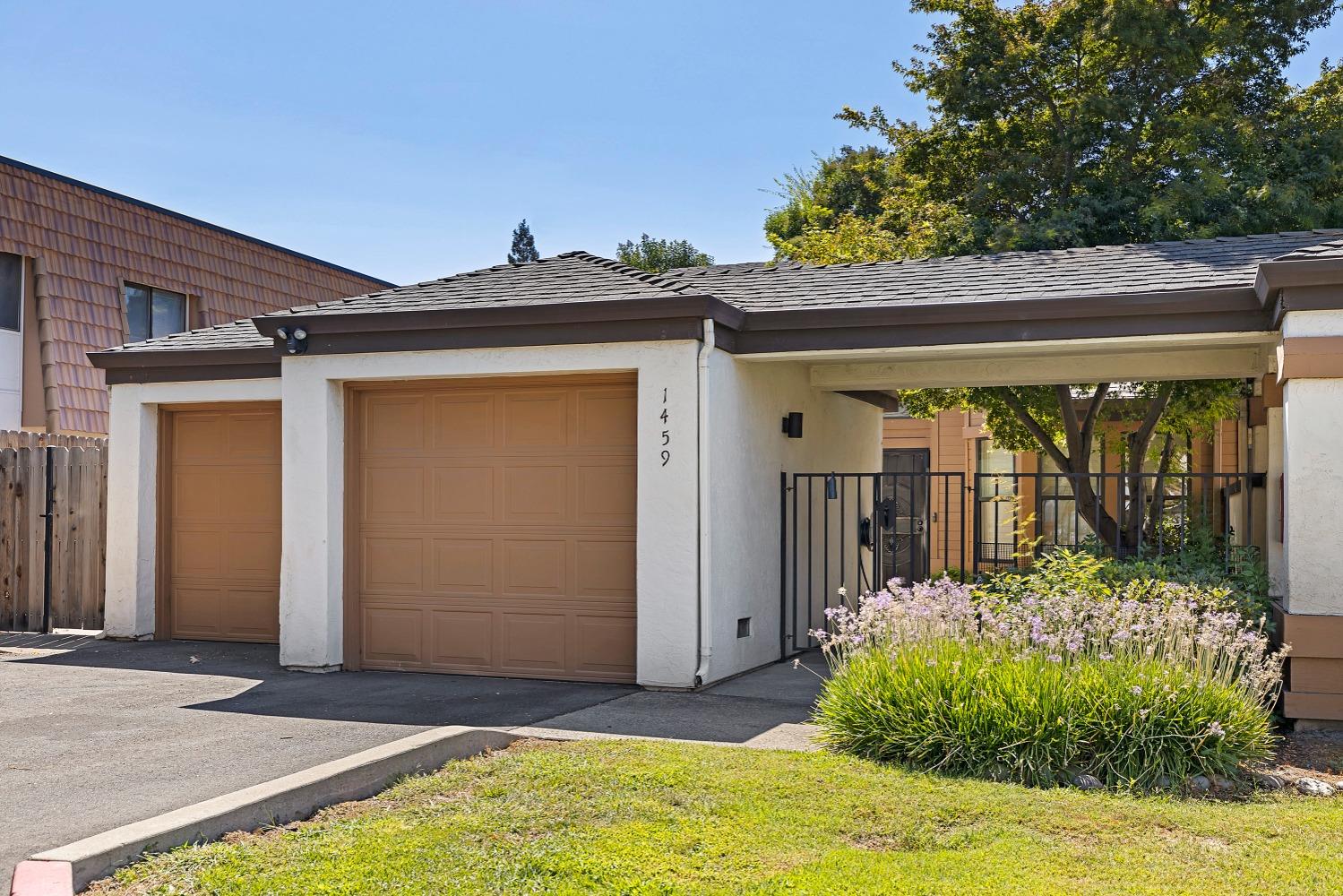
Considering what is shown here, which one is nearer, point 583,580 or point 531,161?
point 583,580

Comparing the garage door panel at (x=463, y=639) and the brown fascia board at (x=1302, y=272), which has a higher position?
the brown fascia board at (x=1302, y=272)

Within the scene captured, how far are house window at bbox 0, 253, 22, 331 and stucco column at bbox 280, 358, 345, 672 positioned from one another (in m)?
9.53

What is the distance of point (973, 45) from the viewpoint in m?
19.4

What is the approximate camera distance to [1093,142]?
19172 millimetres

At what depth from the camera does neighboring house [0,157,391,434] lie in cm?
1847

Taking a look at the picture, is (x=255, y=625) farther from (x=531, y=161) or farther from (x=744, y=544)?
(x=531, y=161)

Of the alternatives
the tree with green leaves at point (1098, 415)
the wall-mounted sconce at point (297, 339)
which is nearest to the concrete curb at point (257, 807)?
the wall-mounted sconce at point (297, 339)

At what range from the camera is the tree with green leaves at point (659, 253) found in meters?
41.4

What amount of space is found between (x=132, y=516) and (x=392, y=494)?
3.19 metres

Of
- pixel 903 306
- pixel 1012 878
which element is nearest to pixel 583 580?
pixel 903 306

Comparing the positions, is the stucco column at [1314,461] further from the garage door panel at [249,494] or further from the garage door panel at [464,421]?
the garage door panel at [249,494]

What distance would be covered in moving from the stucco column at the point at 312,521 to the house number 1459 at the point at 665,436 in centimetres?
309

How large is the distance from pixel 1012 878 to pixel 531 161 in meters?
20.1

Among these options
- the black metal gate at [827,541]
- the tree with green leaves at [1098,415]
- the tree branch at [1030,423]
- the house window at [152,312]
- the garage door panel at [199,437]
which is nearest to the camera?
the black metal gate at [827,541]
